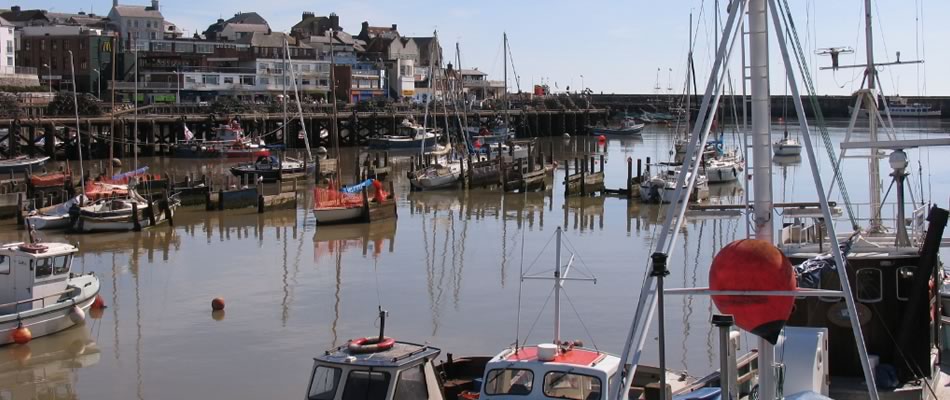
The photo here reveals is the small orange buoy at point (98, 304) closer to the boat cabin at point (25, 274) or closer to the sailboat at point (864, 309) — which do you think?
the boat cabin at point (25, 274)

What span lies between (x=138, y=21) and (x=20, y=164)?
3174 inches

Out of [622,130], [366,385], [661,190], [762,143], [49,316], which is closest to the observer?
[762,143]

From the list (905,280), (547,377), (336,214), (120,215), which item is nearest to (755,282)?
(547,377)

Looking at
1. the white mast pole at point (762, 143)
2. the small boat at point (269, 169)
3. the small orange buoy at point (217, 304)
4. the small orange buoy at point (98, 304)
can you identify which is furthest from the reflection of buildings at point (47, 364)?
the small boat at point (269, 169)

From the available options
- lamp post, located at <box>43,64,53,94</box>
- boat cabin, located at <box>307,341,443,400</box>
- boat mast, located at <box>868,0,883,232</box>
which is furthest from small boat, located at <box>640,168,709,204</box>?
lamp post, located at <box>43,64,53,94</box>

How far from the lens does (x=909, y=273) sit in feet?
50.4

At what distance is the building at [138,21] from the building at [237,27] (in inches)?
240

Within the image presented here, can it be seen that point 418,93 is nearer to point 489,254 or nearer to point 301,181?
point 301,181

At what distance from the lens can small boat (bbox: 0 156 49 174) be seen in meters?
58.8

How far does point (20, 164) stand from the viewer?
59.6 meters

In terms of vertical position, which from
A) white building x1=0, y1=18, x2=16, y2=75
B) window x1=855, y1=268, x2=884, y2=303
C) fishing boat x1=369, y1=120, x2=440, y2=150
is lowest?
window x1=855, y1=268, x2=884, y2=303

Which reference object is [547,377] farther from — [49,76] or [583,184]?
[49,76]

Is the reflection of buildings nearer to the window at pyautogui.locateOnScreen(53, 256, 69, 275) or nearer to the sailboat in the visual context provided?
the window at pyautogui.locateOnScreen(53, 256, 69, 275)

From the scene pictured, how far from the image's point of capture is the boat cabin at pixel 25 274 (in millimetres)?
21719
